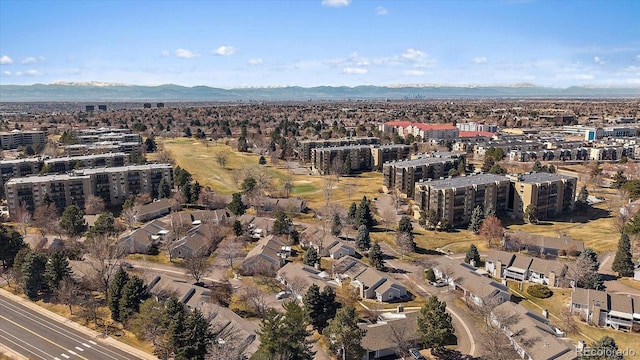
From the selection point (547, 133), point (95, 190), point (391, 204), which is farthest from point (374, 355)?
point (547, 133)

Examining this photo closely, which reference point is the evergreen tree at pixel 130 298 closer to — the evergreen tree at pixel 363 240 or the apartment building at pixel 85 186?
the evergreen tree at pixel 363 240

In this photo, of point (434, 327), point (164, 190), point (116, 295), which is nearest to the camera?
point (434, 327)

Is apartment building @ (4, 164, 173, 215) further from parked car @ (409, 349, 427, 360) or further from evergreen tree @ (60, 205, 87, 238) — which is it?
parked car @ (409, 349, 427, 360)

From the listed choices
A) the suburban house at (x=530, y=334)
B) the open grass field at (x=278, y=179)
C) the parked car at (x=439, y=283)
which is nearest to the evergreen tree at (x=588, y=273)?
the suburban house at (x=530, y=334)

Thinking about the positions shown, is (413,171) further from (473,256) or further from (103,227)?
(103,227)

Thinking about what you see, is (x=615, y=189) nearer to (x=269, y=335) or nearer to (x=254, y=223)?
(x=254, y=223)

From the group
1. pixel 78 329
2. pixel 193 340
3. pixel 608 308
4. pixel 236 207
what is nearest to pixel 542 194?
pixel 608 308
